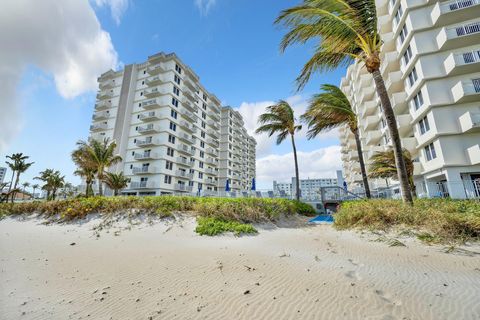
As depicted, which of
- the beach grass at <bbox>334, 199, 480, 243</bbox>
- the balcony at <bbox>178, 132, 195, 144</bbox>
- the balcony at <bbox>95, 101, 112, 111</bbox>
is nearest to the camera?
the beach grass at <bbox>334, 199, 480, 243</bbox>

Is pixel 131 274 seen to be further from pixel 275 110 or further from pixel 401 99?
pixel 401 99

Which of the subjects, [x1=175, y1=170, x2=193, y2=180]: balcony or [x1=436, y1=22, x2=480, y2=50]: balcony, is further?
[x1=175, y1=170, x2=193, y2=180]: balcony

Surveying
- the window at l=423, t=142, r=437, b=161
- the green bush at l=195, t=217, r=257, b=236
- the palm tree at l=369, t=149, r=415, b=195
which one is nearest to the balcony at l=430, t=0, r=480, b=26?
the window at l=423, t=142, r=437, b=161

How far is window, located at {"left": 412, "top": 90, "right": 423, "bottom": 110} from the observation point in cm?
1803

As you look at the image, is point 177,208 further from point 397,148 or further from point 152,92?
point 152,92

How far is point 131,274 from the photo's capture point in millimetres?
3900

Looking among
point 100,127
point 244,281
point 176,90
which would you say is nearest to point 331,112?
point 244,281

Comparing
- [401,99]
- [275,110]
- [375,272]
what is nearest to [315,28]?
[375,272]

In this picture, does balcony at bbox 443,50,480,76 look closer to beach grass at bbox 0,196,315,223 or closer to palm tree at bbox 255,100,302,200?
palm tree at bbox 255,100,302,200

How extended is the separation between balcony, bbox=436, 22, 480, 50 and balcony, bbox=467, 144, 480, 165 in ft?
28.1

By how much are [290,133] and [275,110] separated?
2677 millimetres

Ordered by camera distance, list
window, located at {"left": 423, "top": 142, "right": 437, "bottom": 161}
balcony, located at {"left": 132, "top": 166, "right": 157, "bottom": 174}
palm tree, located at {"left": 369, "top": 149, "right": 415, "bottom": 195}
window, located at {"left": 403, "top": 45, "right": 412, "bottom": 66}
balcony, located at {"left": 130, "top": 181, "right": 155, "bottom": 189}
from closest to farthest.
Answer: palm tree, located at {"left": 369, "top": 149, "right": 415, "bottom": 195} < window, located at {"left": 423, "top": 142, "right": 437, "bottom": 161} < window, located at {"left": 403, "top": 45, "right": 412, "bottom": 66} < balcony, located at {"left": 130, "top": 181, "right": 155, "bottom": 189} < balcony, located at {"left": 132, "top": 166, "right": 157, "bottom": 174}

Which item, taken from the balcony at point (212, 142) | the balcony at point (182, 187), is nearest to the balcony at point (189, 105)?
the balcony at point (212, 142)

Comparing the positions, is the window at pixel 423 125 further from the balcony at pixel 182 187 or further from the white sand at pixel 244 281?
the balcony at pixel 182 187
